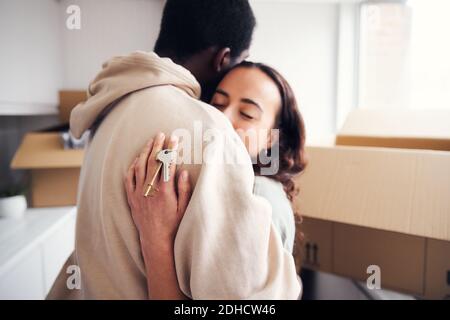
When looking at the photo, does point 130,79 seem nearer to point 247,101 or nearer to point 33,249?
point 247,101

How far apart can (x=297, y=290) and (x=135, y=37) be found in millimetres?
554

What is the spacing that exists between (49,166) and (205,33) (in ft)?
2.66

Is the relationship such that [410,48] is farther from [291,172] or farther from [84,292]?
[84,292]

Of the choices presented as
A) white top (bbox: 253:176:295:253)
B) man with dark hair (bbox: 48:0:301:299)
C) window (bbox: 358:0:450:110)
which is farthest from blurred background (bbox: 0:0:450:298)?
white top (bbox: 253:176:295:253)

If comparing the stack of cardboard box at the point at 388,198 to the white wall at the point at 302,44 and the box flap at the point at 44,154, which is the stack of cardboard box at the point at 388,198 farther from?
the box flap at the point at 44,154

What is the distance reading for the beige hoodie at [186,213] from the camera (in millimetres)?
377

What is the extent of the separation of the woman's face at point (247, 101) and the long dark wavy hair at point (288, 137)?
0.07ft

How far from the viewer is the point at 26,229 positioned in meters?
0.97

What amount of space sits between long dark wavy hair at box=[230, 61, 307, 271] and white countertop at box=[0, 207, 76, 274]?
25.5 inches

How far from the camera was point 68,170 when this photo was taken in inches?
46.1

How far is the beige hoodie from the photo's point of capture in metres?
0.38

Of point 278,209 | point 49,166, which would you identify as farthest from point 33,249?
point 278,209

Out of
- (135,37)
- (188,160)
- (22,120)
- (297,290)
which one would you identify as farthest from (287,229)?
(22,120)

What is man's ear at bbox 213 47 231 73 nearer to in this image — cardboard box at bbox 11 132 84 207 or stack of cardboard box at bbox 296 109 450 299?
A: stack of cardboard box at bbox 296 109 450 299
